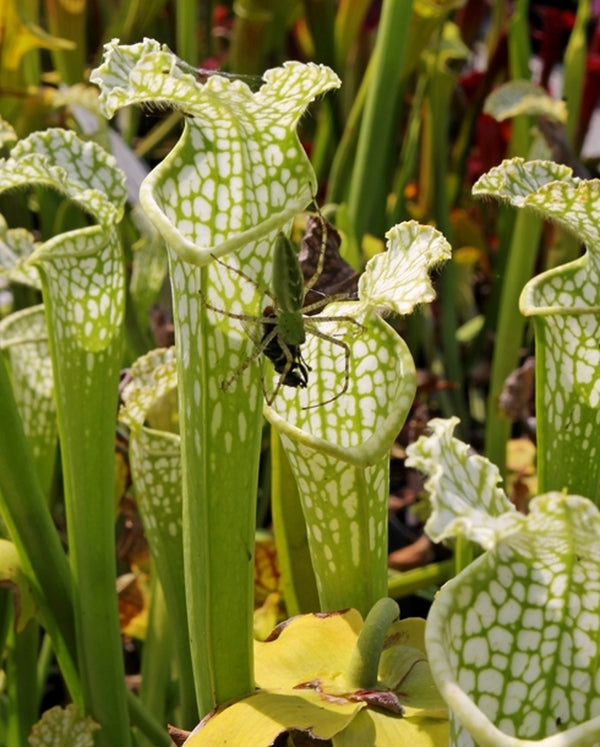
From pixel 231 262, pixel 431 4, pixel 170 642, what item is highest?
pixel 431 4

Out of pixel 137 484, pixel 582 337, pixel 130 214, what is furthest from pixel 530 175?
pixel 130 214

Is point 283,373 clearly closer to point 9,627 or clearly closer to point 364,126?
point 9,627

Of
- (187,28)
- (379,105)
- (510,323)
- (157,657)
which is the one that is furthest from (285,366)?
(187,28)

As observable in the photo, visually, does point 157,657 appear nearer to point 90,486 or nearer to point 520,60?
point 90,486

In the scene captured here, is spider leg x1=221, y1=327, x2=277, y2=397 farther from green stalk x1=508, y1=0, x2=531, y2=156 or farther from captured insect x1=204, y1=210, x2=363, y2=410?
green stalk x1=508, y1=0, x2=531, y2=156

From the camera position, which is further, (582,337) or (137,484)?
(137,484)

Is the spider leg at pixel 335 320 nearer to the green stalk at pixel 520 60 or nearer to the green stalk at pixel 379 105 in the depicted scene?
the green stalk at pixel 379 105

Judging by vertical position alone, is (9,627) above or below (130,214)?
below
